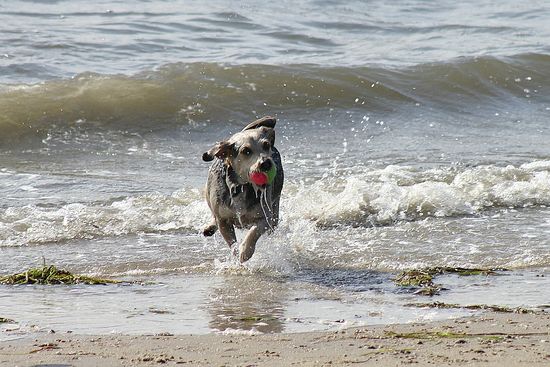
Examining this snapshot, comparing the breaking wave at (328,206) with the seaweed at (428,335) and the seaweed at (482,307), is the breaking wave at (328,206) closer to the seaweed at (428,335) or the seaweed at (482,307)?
the seaweed at (482,307)

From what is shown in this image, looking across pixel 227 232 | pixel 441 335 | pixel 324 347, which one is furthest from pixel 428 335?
pixel 227 232

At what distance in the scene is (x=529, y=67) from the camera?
18.6 metres

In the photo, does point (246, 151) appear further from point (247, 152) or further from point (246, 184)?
point (246, 184)

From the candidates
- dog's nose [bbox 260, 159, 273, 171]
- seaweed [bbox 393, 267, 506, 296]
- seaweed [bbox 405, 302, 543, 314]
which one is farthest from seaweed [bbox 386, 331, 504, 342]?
dog's nose [bbox 260, 159, 273, 171]

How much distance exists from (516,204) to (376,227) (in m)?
1.60

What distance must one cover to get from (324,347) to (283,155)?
7.37 metres

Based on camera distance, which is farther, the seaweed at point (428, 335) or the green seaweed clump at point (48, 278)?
the green seaweed clump at point (48, 278)

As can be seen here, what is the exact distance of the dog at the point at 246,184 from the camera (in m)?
7.76

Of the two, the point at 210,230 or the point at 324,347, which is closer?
the point at 324,347

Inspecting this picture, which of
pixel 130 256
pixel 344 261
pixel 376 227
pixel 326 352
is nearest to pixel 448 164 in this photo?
pixel 376 227

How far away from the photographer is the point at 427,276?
7570mm

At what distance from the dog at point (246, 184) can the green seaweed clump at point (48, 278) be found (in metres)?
1.06

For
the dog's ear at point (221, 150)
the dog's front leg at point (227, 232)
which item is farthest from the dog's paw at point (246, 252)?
the dog's ear at point (221, 150)

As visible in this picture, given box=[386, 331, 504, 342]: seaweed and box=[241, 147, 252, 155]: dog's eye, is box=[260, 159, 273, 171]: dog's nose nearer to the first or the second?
box=[241, 147, 252, 155]: dog's eye
